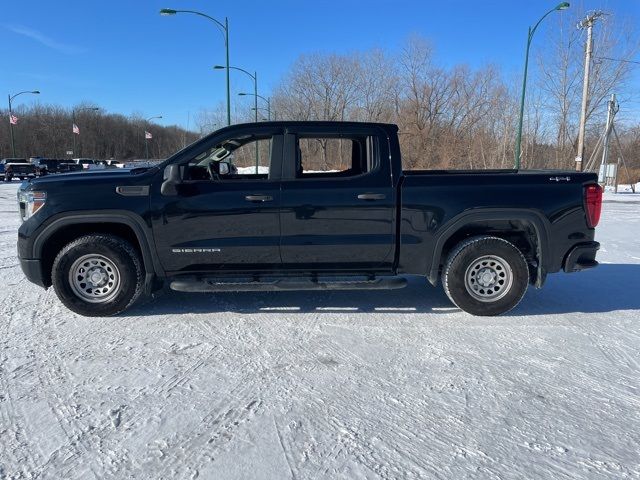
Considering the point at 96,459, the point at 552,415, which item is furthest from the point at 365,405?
the point at 96,459

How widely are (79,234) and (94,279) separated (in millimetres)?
511

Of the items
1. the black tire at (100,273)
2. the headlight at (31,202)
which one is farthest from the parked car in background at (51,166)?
the black tire at (100,273)

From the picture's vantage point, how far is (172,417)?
111 inches

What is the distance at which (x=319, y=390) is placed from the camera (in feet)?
10.4

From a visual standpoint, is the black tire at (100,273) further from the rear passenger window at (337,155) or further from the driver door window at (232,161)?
the rear passenger window at (337,155)

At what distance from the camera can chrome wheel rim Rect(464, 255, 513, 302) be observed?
15.2 feet

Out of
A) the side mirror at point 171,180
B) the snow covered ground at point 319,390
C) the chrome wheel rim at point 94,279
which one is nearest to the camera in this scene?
the snow covered ground at point 319,390

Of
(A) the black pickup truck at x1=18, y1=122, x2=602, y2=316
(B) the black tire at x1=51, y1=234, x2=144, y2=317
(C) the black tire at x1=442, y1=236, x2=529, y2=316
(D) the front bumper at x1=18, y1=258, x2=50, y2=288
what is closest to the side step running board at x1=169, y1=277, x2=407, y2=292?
(A) the black pickup truck at x1=18, y1=122, x2=602, y2=316

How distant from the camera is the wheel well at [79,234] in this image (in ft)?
15.1

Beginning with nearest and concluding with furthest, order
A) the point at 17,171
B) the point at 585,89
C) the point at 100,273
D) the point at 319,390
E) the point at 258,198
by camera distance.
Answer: the point at 319,390 < the point at 258,198 < the point at 100,273 < the point at 585,89 < the point at 17,171

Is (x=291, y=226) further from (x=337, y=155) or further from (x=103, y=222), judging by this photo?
(x=103, y=222)

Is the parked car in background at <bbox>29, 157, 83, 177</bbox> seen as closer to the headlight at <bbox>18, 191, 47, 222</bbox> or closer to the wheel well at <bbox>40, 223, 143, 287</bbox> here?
the headlight at <bbox>18, 191, 47, 222</bbox>

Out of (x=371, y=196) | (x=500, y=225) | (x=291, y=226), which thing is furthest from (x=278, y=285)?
(x=500, y=225)

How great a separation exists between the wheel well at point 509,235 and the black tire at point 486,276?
141 mm
